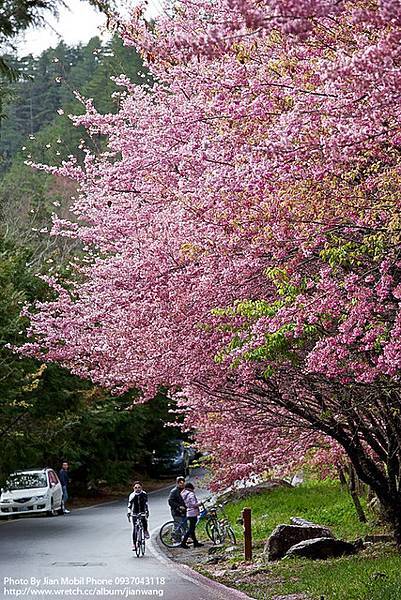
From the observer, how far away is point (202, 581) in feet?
49.8

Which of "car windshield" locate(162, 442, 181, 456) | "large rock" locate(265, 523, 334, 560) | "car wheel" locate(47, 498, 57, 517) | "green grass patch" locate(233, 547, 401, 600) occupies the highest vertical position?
"car windshield" locate(162, 442, 181, 456)

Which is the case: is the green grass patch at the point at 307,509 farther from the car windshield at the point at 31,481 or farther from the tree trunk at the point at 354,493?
the car windshield at the point at 31,481

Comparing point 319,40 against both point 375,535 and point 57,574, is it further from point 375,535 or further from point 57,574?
→ point 375,535

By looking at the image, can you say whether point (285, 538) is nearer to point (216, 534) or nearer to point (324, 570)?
point (324, 570)

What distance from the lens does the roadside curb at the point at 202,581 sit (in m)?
13.4

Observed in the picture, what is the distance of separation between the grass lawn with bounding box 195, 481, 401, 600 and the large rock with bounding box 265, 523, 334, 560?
9.8 inches

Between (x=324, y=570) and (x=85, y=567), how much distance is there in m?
4.44

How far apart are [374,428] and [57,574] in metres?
5.49

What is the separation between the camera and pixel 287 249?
9555mm

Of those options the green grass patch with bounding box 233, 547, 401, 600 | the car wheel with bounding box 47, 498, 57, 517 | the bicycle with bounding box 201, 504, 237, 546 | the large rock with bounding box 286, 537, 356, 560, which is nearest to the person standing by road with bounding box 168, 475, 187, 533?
the bicycle with bounding box 201, 504, 237, 546

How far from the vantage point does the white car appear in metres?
30.0

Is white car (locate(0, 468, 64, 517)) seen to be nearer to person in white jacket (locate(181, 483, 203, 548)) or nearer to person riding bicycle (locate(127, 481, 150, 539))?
person in white jacket (locate(181, 483, 203, 548))

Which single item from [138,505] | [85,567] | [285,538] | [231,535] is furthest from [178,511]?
[85,567]

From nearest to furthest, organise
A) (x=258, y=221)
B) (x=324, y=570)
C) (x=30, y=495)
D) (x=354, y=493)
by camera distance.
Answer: (x=258, y=221) → (x=324, y=570) → (x=354, y=493) → (x=30, y=495)
